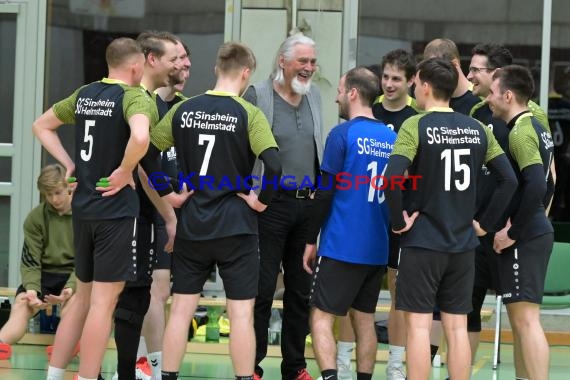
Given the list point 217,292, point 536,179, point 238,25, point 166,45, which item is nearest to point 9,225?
point 217,292

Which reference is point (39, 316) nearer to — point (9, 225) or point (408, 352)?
point (9, 225)

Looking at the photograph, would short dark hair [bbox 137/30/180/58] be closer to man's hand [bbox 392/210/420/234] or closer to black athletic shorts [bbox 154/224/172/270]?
black athletic shorts [bbox 154/224/172/270]

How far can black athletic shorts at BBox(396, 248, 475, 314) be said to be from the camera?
22.1 ft

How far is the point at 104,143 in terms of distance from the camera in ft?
22.5

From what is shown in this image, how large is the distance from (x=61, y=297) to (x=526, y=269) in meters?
3.53

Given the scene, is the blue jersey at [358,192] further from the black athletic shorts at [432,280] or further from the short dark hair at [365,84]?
the black athletic shorts at [432,280]

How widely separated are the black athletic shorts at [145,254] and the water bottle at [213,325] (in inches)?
95.9

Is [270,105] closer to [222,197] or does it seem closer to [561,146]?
[222,197]

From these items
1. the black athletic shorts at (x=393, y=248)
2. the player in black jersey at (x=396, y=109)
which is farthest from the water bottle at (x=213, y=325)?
the black athletic shorts at (x=393, y=248)

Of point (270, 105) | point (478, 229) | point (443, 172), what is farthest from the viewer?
point (270, 105)

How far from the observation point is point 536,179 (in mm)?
6926

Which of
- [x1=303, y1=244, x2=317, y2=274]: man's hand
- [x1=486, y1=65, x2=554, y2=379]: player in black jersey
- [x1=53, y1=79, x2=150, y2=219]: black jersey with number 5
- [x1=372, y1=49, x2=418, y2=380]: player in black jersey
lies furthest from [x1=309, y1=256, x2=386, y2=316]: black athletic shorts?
[x1=53, y1=79, x2=150, y2=219]: black jersey with number 5

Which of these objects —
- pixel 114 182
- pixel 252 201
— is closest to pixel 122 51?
pixel 114 182

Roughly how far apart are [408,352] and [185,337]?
124cm
